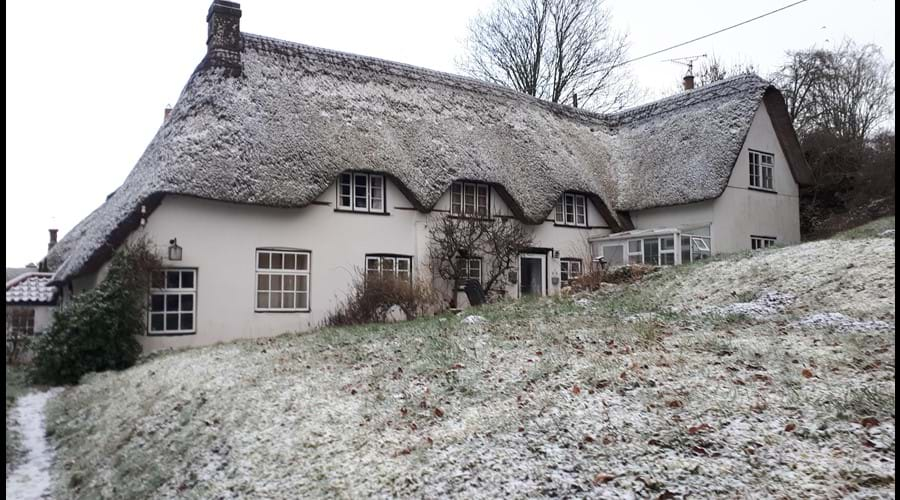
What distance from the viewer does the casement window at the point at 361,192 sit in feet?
55.8

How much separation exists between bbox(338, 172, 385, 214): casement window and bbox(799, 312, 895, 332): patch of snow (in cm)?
1087

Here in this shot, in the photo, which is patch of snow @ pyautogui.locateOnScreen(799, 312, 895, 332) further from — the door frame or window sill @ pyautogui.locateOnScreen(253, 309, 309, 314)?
the door frame

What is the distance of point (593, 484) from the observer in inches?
177

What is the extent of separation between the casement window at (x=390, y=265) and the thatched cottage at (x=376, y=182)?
5cm

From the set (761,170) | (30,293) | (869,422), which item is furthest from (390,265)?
(30,293)

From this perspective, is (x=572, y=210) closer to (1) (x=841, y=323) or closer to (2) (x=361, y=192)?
(2) (x=361, y=192)

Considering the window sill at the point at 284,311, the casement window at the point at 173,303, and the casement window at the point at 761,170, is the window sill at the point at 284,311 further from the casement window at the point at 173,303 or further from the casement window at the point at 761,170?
the casement window at the point at 761,170

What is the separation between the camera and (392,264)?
17.4 m

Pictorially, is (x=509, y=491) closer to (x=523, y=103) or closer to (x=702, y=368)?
(x=702, y=368)

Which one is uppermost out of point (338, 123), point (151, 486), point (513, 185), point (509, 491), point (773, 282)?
point (338, 123)

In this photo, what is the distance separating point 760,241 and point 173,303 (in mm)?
16822

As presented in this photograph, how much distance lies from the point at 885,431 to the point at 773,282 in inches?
277

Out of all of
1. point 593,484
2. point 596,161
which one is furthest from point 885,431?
point 596,161

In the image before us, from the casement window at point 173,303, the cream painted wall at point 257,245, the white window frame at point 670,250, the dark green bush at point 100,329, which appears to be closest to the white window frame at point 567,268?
the white window frame at point 670,250
